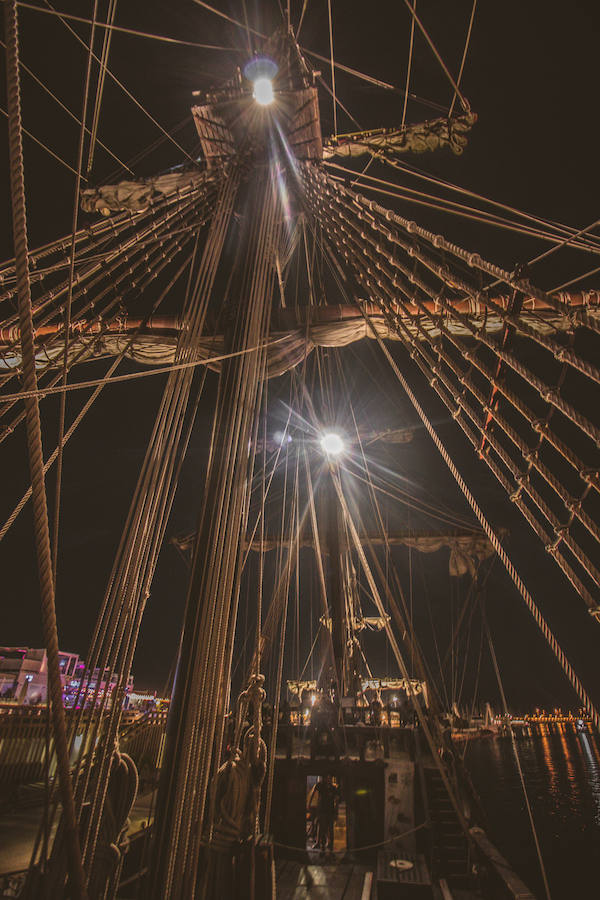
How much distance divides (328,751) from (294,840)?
1.54 metres

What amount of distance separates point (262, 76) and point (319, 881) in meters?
12.1

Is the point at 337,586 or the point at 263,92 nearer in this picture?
the point at 263,92

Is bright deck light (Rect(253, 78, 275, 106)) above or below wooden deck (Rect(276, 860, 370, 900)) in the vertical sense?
above

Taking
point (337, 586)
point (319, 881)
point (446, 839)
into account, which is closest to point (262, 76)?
point (337, 586)

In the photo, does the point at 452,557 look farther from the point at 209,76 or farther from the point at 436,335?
the point at 209,76

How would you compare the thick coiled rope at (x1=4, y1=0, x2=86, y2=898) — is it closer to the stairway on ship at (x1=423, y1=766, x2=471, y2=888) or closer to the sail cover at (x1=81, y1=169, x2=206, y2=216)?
the sail cover at (x1=81, y1=169, x2=206, y2=216)

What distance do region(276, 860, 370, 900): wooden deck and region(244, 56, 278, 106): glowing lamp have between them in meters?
11.3

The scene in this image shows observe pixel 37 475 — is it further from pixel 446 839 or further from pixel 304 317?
pixel 446 839

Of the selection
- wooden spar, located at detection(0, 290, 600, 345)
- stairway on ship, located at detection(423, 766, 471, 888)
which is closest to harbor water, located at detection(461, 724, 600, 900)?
stairway on ship, located at detection(423, 766, 471, 888)

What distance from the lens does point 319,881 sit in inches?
249

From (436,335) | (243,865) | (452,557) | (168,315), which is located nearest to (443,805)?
(452,557)

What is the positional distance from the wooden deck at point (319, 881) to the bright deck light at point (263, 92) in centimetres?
1124

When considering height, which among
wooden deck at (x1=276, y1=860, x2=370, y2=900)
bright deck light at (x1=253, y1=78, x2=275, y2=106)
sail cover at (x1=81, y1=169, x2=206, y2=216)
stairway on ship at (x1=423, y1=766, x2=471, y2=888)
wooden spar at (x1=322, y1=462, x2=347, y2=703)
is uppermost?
bright deck light at (x1=253, y1=78, x2=275, y2=106)

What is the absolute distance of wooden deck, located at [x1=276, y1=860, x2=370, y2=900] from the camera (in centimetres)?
575
